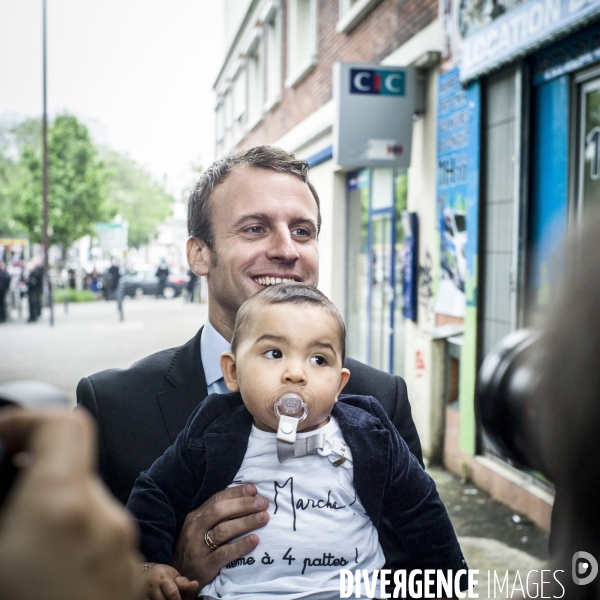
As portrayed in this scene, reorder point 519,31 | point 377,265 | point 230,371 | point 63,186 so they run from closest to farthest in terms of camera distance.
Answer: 1. point 230,371
2. point 519,31
3. point 377,265
4. point 63,186

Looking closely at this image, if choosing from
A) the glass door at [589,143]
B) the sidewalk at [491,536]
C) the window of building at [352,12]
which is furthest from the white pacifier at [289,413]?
the window of building at [352,12]

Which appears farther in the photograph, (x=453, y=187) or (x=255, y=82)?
(x=255, y=82)

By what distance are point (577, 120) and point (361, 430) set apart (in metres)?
3.79

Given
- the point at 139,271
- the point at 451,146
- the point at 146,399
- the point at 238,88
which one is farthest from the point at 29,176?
the point at 146,399

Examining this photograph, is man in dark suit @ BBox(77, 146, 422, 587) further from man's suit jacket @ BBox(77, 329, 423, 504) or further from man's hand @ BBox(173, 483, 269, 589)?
man's hand @ BBox(173, 483, 269, 589)

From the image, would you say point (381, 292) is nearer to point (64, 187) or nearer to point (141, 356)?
point (141, 356)

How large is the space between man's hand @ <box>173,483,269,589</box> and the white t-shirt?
32 millimetres

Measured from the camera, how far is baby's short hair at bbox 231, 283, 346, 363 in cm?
181

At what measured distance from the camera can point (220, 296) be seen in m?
2.38

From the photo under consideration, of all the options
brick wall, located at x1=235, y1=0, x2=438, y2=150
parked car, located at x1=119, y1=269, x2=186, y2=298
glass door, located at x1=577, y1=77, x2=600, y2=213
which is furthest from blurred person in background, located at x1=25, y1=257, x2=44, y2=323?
glass door, located at x1=577, y1=77, x2=600, y2=213

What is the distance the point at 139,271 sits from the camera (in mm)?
35969

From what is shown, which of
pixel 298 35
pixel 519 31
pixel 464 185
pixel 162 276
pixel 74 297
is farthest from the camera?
pixel 162 276

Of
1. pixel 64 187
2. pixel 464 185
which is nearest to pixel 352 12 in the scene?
pixel 464 185

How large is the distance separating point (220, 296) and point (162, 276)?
32582 mm
